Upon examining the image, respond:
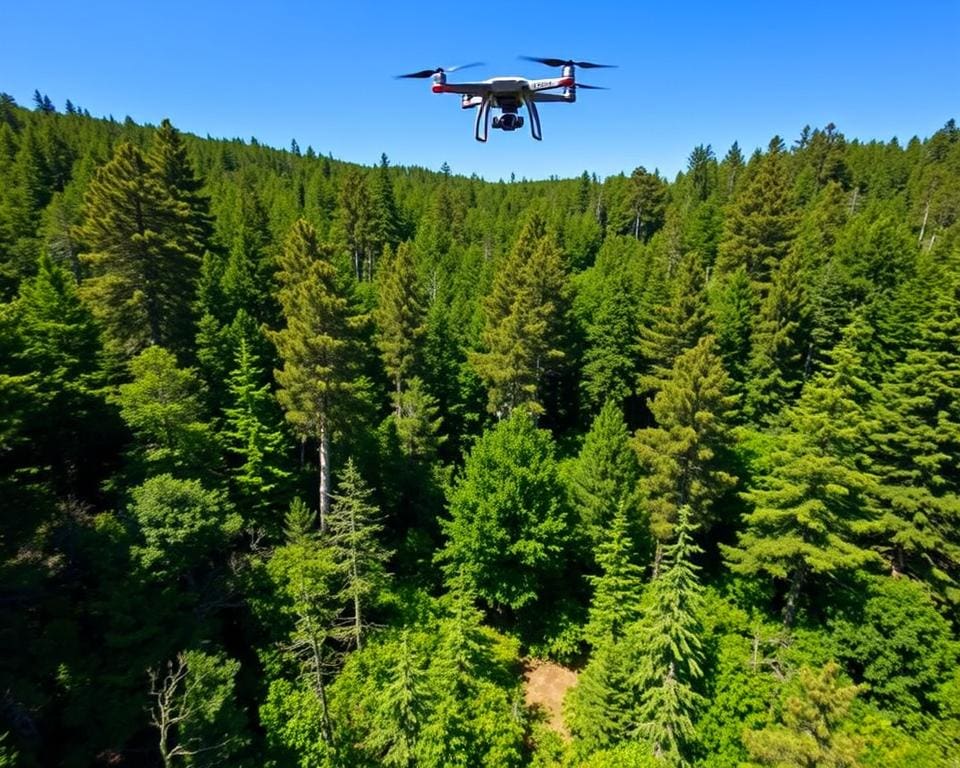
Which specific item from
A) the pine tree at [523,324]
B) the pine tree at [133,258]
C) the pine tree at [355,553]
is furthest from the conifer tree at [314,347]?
the pine tree at [523,324]

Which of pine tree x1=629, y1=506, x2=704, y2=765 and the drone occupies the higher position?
the drone

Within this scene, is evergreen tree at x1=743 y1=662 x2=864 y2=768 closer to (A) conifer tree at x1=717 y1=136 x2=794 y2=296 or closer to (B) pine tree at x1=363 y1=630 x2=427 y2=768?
(B) pine tree at x1=363 y1=630 x2=427 y2=768

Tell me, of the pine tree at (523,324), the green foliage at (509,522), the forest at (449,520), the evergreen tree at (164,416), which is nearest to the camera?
the forest at (449,520)

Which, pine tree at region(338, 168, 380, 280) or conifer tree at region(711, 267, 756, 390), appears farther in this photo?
pine tree at region(338, 168, 380, 280)

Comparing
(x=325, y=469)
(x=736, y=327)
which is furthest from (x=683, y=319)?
(x=325, y=469)

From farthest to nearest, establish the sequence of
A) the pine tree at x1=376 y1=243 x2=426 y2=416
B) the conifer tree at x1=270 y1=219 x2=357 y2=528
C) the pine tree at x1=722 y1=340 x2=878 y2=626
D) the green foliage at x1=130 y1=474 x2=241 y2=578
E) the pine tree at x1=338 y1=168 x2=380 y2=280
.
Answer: the pine tree at x1=338 y1=168 x2=380 y2=280
the pine tree at x1=376 y1=243 x2=426 y2=416
the conifer tree at x1=270 y1=219 x2=357 y2=528
the pine tree at x1=722 y1=340 x2=878 y2=626
the green foliage at x1=130 y1=474 x2=241 y2=578

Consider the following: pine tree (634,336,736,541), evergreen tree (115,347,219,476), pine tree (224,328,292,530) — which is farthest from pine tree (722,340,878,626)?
evergreen tree (115,347,219,476)

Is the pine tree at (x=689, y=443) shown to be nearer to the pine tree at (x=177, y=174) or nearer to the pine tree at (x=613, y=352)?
the pine tree at (x=613, y=352)
